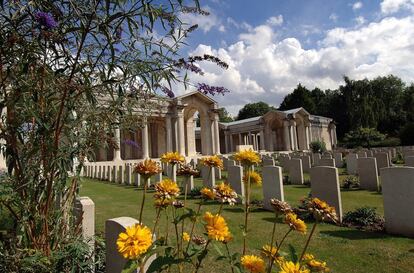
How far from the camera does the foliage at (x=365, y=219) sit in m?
5.81

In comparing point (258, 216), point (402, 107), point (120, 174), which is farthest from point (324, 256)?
point (402, 107)

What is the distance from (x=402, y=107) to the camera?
169 ft

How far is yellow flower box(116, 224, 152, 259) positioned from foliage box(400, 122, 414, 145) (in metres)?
46.9

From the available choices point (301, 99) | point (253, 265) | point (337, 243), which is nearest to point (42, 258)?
point (253, 265)

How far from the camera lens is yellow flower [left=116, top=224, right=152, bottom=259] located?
4.14ft

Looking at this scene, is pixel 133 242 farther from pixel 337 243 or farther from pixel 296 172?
pixel 296 172

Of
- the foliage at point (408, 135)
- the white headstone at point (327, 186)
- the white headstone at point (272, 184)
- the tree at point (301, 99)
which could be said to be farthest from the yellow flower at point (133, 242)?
the tree at point (301, 99)

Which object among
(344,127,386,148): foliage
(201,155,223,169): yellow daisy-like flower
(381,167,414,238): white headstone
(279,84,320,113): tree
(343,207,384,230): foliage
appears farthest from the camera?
(279,84,320,113): tree

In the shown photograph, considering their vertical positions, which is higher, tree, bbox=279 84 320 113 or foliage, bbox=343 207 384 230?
tree, bbox=279 84 320 113

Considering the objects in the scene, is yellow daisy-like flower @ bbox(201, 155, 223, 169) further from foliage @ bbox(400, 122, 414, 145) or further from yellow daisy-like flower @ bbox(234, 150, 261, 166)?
foliage @ bbox(400, 122, 414, 145)

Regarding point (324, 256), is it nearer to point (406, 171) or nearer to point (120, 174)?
point (406, 171)

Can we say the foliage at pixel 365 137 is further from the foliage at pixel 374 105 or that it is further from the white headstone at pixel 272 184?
the white headstone at pixel 272 184

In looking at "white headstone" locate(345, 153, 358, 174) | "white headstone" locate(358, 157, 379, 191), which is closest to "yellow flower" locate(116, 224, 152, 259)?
"white headstone" locate(358, 157, 379, 191)

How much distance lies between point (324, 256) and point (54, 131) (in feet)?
Answer: 12.7
